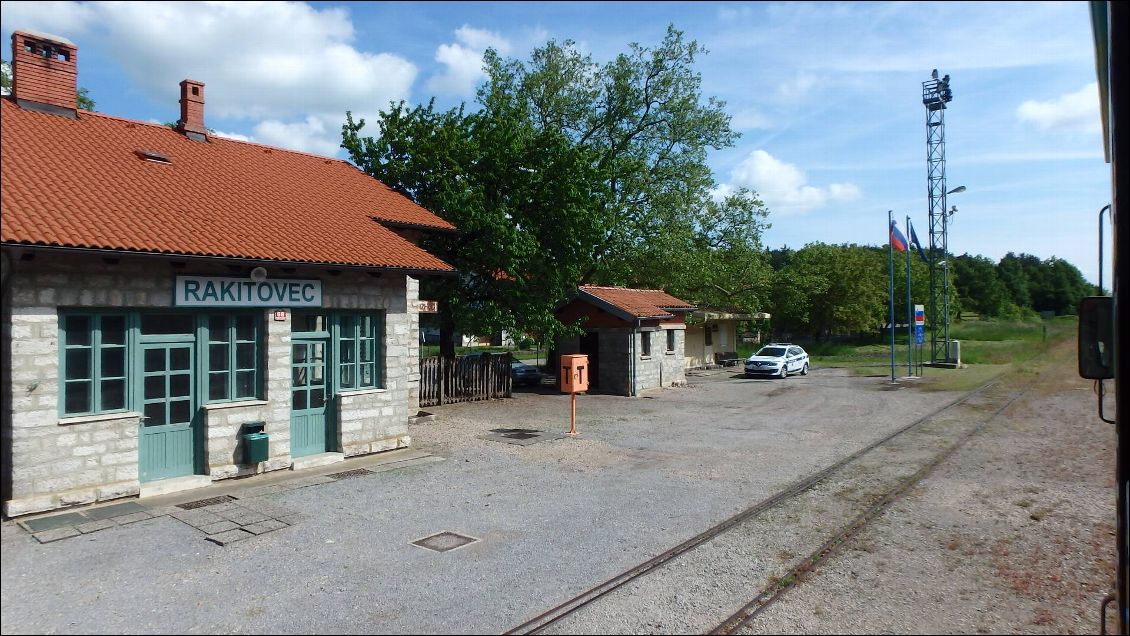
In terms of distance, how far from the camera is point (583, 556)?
6.89 meters

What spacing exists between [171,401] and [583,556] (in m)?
A: 6.41

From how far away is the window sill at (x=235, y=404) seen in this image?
390 inches

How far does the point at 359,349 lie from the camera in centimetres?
1205

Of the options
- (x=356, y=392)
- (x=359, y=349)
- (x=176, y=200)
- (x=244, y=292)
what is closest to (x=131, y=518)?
(x=244, y=292)

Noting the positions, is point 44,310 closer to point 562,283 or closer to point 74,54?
point 74,54

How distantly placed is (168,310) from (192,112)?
669 centimetres

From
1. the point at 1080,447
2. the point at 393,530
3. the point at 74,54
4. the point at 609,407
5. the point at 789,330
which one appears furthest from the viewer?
the point at 789,330

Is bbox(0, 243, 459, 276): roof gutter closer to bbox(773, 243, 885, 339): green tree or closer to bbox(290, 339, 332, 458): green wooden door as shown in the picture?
bbox(290, 339, 332, 458): green wooden door

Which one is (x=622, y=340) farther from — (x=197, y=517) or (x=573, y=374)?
(x=197, y=517)

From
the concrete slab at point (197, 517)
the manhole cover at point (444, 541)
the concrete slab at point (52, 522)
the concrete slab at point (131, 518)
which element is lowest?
the manhole cover at point (444, 541)

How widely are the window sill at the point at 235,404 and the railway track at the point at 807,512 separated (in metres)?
6.66

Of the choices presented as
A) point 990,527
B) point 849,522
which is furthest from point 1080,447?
point 849,522

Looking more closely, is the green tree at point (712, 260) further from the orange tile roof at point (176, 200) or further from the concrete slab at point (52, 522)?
the concrete slab at point (52, 522)

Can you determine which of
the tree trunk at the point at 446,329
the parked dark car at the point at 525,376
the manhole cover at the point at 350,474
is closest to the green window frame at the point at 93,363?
the manhole cover at the point at 350,474
